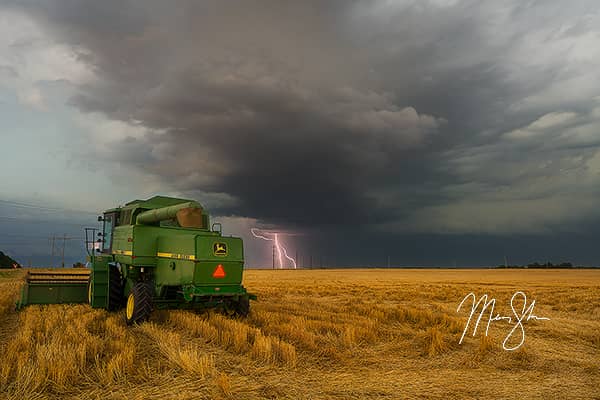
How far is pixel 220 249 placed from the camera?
1075 cm

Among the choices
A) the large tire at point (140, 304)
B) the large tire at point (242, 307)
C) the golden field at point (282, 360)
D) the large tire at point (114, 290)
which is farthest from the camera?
the large tire at point (114, 290)

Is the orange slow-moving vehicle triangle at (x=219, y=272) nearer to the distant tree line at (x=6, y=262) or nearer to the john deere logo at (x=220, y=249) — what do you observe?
the john deere logo at (x=220, y=249)

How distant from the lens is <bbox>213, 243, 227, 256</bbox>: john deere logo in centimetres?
1065

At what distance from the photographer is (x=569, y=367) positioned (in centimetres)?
778

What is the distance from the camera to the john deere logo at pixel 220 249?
1065 cm

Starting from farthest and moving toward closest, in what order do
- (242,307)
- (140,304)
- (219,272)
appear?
1. (242,307)
2. (219,272)
3. (140,304)

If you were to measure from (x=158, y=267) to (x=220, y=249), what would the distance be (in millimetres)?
2347

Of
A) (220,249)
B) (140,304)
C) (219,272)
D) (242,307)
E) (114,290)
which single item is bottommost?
(242,307)

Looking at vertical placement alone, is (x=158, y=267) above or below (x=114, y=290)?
above

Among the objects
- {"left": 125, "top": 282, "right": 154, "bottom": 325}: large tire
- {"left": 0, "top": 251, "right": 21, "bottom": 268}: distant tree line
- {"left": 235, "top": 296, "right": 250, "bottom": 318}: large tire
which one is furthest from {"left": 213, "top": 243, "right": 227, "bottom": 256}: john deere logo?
{"left": 0, "top": 251, "right": 21, "bottom": 268}: distant tree line

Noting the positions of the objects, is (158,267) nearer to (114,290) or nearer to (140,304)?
(140,304)

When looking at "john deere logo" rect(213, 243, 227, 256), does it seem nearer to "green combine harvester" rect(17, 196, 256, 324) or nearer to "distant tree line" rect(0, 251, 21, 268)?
"green combine harvester" rect(17, 196, 256, 324)

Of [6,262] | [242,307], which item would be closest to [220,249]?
[242,307]

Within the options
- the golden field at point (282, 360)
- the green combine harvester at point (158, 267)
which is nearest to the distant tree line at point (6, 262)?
the green combine harvester at point (158, 267)
